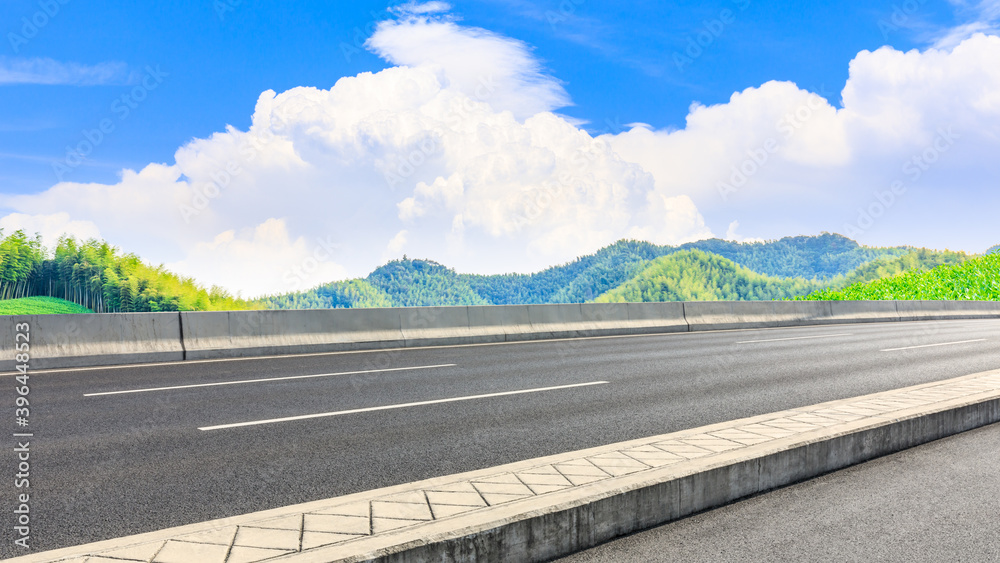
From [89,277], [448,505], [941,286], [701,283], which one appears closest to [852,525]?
[448,505]

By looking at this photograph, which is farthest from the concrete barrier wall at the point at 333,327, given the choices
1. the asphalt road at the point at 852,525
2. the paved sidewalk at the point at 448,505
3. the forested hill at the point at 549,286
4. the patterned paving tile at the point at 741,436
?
the forested hill at the point at 549,286

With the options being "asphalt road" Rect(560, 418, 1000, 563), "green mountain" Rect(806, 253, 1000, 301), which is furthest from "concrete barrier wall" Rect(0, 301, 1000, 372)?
"green mountain" Rect(806, 253, 1000, 301)

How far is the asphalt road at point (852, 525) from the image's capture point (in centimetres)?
363

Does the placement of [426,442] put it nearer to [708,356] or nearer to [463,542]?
[463,542]

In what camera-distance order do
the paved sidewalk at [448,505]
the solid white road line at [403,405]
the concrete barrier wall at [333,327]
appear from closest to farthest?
the paved sidewalk at [448,505] → the solid white road line at [403,405] → the concrete barrier wall at [333,327]

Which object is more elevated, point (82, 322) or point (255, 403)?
point (82, 322)

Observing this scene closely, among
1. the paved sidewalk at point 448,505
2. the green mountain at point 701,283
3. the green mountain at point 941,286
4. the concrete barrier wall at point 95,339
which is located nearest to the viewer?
the paved sidewalk at point 448,505

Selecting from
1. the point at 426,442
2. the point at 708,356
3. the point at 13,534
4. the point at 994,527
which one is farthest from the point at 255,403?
the point at 708,356

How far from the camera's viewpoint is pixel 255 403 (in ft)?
26.2

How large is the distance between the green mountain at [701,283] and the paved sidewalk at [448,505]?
166151mm

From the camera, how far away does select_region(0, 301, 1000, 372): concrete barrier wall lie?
11.7 meters

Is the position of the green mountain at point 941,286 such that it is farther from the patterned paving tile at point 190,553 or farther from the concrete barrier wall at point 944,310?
the patterned paving tile at point 190,553

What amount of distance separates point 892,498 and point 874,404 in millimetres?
2245

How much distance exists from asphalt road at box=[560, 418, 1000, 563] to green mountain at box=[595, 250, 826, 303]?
165963 millimetres
